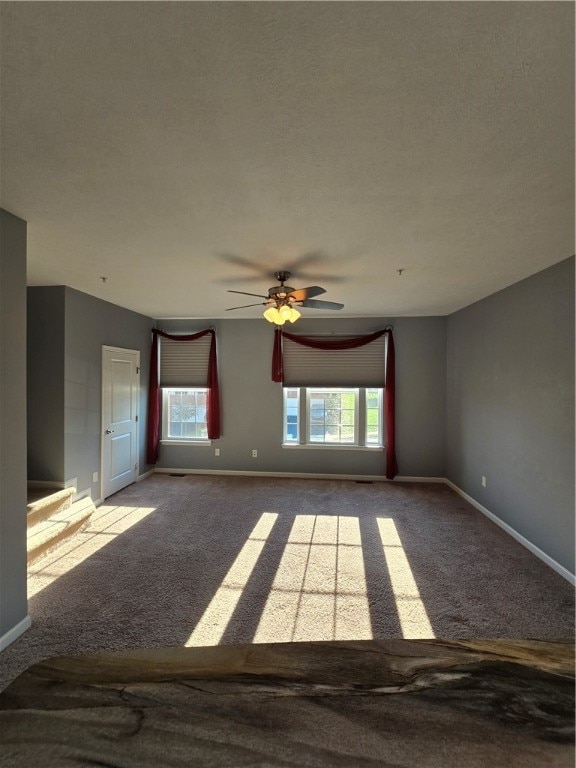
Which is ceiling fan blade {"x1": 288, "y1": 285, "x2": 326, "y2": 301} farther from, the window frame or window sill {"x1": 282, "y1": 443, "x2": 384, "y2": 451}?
the window frame

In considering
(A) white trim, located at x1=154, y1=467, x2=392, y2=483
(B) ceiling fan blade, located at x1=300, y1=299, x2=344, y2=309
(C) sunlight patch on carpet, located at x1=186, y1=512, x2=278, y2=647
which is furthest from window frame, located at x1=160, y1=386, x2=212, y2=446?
(B) ceiling fan blade, located at x1=300, y1=299, x2=344, y2=309

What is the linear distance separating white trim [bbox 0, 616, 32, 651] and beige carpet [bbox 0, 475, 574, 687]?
4cm

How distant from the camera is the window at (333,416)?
17.8ft

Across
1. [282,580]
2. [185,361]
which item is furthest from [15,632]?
[185,361]

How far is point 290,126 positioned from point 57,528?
3501 millimetres

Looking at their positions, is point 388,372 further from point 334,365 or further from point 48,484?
point 48,484

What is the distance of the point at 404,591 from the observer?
8.27 feet

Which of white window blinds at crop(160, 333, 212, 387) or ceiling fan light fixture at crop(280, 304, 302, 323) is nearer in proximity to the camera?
ceiling fan light fixture at crop(280, 304, 302, 323)

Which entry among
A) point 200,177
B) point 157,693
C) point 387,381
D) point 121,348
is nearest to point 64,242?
point 200,177

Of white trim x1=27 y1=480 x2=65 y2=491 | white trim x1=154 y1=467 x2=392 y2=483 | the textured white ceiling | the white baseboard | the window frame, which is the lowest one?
the white baseboard

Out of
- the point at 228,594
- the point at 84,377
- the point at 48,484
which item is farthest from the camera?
the point at 84,377

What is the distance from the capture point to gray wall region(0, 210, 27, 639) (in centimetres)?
200

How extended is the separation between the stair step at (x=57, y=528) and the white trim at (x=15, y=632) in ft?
2.59

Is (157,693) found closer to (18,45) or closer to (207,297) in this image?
(18,45)
